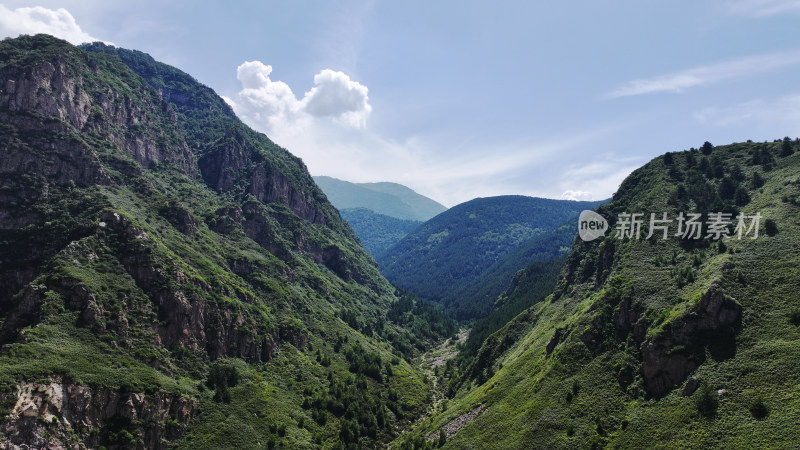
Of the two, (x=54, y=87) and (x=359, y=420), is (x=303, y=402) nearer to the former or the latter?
(x=359, y=420)

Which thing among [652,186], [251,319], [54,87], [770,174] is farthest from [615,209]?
[54,87]

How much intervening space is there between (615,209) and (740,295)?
3669 inches

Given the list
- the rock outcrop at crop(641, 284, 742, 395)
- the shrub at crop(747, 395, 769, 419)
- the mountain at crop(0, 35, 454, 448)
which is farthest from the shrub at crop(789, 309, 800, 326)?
the mountain at crop(0, 35, 454, 448)

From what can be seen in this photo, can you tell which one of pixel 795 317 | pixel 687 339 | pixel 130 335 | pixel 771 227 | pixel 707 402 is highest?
pixel 771 227

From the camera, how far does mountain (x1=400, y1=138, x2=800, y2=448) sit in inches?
3002

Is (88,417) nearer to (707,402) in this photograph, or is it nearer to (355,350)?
(355,350)

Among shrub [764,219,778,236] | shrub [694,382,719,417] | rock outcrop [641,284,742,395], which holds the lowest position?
shrub [694,382,719,417]

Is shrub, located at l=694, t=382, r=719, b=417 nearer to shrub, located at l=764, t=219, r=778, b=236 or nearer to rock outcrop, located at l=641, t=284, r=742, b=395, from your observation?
rock outcrop, located at l=641, t=284, r=742, b=395

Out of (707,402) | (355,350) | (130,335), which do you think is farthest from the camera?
(355,350)

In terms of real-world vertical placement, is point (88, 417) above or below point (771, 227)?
below

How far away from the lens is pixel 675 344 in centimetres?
9106

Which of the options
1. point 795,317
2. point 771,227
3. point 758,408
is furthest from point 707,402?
point 771,227

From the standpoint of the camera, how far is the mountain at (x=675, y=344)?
76250mm

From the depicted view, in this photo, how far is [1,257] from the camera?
129125mm
